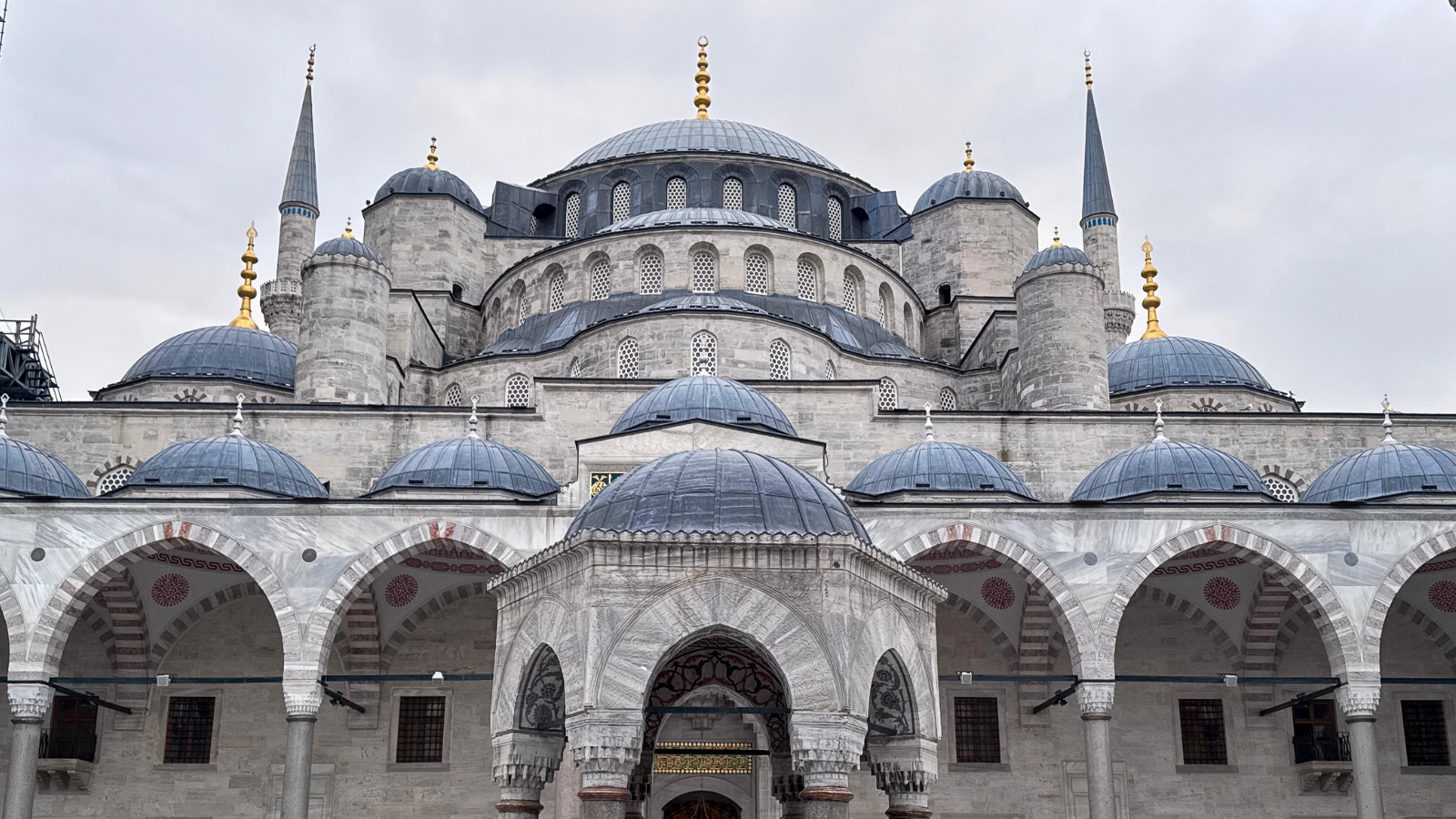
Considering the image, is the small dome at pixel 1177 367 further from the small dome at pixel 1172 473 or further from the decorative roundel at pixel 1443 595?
the small dome at pixel 1172 473

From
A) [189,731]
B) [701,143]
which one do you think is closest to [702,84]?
[701,143]

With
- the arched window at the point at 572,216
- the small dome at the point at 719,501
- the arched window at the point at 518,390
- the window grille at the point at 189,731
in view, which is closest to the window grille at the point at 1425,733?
the arched window at the point at 518,390

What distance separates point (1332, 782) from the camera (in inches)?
721

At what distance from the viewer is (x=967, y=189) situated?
26.5 metres

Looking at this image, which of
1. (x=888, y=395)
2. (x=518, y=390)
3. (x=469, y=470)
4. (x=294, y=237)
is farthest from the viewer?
(x=294, y=237)

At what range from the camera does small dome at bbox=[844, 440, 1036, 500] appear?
1731 cm

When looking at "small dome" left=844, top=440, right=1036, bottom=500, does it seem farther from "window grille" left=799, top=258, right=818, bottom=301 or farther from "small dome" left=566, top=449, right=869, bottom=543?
"small dome" left=566, top=449, right=869, bottom=543

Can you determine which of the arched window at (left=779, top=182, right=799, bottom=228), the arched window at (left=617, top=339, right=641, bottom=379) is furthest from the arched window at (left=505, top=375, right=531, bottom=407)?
the arched window at (left=779, top=182, right=799, bottom=228)

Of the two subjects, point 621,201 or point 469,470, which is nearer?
point 469,470

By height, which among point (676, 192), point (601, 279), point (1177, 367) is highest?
point (676, 192)

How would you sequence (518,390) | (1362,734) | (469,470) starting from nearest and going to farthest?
1. (1362,734)
2. (469,470)
3. (518,390)

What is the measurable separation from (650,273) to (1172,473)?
8895 mm

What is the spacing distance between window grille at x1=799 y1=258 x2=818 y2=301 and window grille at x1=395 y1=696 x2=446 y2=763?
8308mm

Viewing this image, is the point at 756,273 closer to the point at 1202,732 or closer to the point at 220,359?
the point at 220,359
